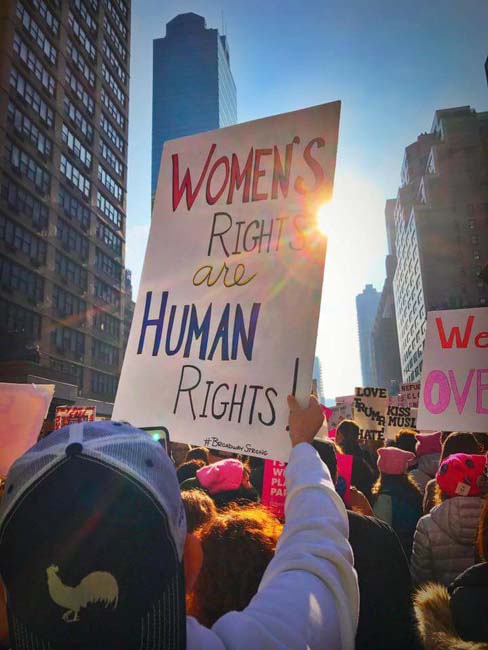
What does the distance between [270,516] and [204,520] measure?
0.57 metres

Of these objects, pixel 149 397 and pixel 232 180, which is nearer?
pixel 149 397

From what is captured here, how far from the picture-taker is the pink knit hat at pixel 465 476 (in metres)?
3.22

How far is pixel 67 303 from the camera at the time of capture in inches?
1601

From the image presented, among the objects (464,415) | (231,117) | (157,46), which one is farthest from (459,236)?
(157,46)

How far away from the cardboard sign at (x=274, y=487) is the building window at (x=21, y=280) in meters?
33.4

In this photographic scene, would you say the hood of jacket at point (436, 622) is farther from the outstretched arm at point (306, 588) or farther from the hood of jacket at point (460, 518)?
the hood of jacket at point (460, 518)

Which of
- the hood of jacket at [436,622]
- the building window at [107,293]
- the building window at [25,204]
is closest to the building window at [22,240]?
the building window at [25,204]

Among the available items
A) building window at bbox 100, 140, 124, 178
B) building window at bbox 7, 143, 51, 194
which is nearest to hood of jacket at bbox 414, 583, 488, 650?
building window at bbox 7, 143, 51, 194

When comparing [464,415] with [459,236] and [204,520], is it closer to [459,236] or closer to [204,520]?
[204,520]

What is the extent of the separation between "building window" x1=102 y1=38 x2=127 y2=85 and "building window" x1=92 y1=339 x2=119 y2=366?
104 feet

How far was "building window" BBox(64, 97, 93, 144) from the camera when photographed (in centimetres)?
4212

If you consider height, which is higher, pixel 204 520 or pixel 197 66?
pixel 197 66

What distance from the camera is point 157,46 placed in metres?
141

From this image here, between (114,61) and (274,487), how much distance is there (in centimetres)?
6067
